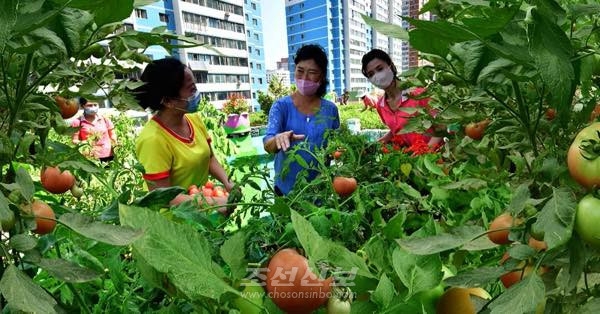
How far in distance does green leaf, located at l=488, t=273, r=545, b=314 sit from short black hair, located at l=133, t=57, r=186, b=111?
126 cm

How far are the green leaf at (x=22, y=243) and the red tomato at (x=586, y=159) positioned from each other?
0.41 m

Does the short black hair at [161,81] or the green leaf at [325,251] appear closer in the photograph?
the green leaf at [325,251]

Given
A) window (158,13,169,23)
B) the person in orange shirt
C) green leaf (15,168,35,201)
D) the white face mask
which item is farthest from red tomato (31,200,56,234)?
window (158,13,169,23)

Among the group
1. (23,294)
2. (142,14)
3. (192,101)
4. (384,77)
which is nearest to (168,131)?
(192,101)

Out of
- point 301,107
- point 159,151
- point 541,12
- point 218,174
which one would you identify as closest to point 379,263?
point 541,12

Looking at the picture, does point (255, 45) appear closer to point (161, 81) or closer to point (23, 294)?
point (161, 81)

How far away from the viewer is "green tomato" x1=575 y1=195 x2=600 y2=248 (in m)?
0.27

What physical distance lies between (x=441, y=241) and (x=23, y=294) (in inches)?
11.8

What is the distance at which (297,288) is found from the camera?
1.13ft

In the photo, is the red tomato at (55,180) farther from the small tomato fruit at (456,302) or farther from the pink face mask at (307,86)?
the pink face mask at (307,86)

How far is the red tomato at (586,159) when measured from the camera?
29cm

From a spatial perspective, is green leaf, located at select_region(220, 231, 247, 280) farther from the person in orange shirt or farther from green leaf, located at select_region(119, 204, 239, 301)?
the person in orange shirt

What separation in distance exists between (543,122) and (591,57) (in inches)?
3.2

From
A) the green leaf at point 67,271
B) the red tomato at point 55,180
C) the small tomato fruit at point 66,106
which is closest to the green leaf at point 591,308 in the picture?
the green leaf at point 67,271
